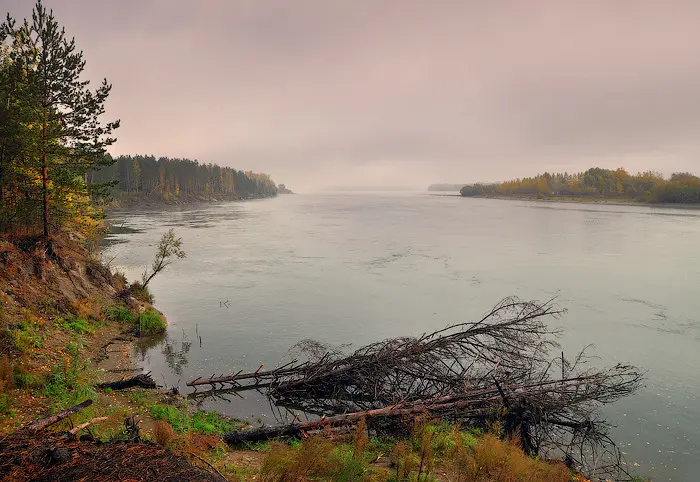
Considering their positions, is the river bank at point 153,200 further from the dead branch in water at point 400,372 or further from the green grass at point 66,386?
the dead branch in water at point 400,372

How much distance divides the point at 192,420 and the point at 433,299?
64.0ft

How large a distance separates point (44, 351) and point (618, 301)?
32.7m

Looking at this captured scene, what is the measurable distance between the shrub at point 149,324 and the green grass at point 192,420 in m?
8.83

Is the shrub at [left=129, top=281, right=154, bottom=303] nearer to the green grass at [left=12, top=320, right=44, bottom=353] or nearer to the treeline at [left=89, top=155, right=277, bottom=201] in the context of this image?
the green grass at [left=12, top=320, right=44, bottom=353]

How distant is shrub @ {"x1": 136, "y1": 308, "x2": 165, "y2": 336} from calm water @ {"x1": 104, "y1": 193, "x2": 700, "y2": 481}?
764 mm

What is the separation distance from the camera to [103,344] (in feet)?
55.8

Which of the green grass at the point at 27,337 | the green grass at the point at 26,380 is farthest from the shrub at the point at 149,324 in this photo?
the green grass at the point at 26,380

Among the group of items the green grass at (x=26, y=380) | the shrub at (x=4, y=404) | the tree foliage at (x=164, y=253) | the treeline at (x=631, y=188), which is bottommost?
the green grass at (x=26, y=380)

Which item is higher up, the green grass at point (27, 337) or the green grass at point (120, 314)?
the green grass at point (27, 337)

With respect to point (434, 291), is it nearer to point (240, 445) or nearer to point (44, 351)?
point (240, 445)

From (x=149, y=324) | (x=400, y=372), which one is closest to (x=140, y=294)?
(x=149, y=324)

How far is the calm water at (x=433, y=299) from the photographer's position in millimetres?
14242

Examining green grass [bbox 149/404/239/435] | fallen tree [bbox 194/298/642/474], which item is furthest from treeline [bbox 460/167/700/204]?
green grass [bbox 149/404/239/435]

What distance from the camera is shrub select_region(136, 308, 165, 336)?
19.8 m
